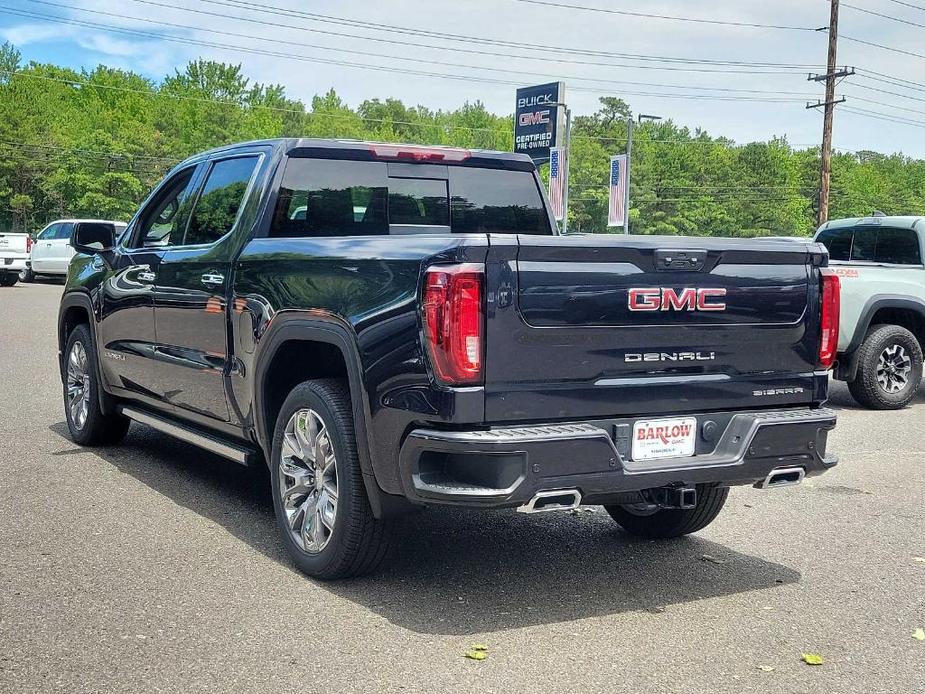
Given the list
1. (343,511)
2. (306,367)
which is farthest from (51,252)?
(343,511)

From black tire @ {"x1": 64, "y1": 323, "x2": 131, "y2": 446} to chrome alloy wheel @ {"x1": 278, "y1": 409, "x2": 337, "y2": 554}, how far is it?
298 cm

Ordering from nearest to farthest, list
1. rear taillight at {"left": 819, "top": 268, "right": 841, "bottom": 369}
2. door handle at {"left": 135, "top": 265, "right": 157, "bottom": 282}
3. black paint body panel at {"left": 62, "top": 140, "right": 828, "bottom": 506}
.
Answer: black paint body panel at {"left": 62, "top": 140, "right": 828, "bottom": 506}, rear taillight at {"left": 819, "top": 268, "right": 841, "bottom": 369}, door handle at {"left": 135, "top": 265, "right": 157, "bottom": 282}

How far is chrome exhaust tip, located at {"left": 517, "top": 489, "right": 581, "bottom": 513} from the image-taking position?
13.8 ft

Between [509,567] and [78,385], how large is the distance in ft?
13.8

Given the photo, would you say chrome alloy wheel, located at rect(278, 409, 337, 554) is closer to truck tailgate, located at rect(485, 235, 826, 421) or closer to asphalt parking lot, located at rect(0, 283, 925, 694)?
asphalt parking lot, located at rect(0, 283, 925, 694)

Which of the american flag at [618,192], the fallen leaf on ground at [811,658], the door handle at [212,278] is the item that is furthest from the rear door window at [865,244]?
the american flag at [618,192]

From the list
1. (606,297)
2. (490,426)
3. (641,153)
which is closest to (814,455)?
(606,297)

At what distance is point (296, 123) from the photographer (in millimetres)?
114312

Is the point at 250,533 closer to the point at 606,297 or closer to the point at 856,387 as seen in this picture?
the point at 606,297

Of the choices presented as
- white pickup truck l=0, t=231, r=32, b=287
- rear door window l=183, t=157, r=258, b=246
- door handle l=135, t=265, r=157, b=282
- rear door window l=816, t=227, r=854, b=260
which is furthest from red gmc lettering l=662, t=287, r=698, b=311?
white pickup truck l=0, t=231, r=32, b=287

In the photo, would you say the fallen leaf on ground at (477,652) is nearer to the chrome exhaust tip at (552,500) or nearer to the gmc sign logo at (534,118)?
the chrome exhaust tip at (552,500)

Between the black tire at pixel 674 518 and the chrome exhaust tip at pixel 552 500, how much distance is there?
150 cm

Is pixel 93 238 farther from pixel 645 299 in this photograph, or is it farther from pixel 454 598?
pixel 645 299

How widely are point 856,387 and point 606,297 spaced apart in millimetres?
7681
